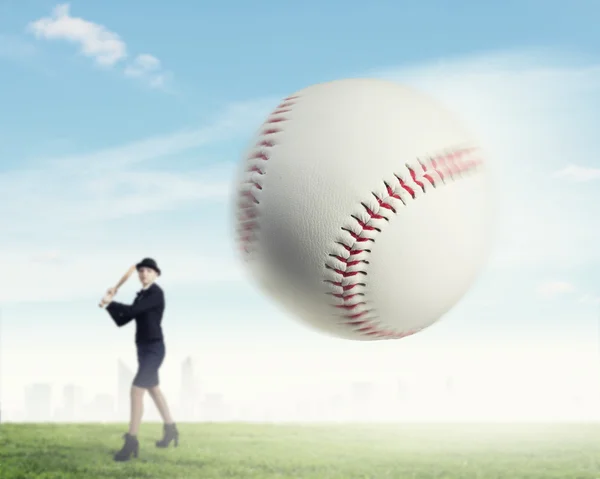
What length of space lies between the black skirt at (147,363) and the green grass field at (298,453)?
2.82 feet

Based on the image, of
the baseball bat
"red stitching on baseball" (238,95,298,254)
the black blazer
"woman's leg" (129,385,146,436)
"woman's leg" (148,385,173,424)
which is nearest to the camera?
"red stitching on baseball" (238,95,298,254)

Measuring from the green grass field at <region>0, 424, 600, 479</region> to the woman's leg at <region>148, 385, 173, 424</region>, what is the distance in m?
0.42

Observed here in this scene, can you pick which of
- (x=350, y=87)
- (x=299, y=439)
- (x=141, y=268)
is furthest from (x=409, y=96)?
(x=299, y=439)

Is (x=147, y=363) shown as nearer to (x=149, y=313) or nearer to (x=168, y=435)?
(x=149, y=313)

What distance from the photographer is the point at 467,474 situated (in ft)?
24.8

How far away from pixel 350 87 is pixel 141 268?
145 inches

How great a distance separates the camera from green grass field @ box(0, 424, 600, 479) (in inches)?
286

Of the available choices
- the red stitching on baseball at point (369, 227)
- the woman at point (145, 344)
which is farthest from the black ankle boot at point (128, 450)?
the red stitching on baseball at point (369, 227)

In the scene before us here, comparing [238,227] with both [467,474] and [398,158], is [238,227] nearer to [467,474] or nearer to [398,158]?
[398,158]

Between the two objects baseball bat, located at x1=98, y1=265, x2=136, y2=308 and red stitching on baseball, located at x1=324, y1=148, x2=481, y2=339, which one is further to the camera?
baseball bat, located at x1=98, y1=265, x2=136, y2=308

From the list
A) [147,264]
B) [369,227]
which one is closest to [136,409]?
[147,264]

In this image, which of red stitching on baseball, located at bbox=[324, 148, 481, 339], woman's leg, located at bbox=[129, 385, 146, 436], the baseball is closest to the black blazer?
woman's leg, located at bbox=[129, 385, 146, 436]

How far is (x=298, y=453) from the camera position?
8.55 metres

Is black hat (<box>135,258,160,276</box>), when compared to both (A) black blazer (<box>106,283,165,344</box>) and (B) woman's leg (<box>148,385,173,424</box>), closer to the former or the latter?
(A) black blazer (<box>106,283,165,344</box>)
